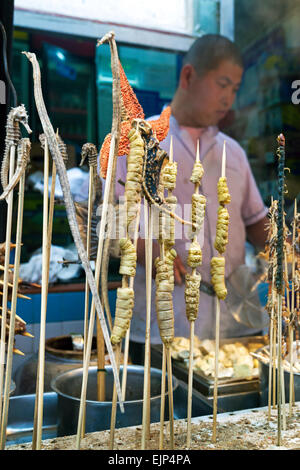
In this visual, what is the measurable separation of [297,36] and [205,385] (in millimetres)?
2123

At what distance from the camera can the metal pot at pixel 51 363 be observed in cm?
145

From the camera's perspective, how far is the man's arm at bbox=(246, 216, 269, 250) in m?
2.56

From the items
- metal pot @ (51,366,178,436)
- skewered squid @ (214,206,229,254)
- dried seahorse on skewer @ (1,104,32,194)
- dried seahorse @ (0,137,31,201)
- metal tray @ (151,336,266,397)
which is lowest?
metal tray @ (151,336,266,397)

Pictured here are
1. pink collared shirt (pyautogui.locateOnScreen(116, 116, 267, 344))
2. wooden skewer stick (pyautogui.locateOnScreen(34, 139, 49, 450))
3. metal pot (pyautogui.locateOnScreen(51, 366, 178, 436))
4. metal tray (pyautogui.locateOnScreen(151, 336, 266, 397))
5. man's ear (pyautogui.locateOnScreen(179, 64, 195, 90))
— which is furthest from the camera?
man's ear (pyautogui.locateOnScreen(179, 64, 195, 90))

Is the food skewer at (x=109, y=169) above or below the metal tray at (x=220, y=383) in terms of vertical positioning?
above

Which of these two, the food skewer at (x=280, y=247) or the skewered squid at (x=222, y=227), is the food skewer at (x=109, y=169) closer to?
the skewered squid at (x=222, y=227)

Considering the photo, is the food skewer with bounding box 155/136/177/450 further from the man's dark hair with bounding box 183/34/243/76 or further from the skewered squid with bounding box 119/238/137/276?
the man's dark hair with bounding box 183/34/243/76

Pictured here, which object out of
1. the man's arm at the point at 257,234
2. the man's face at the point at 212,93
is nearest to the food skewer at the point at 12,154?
the man's face at the point at 212,93

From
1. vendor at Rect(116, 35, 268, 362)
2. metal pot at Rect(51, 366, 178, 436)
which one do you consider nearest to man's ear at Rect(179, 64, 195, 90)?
vendor at Rect(116, 35, 268, 362)

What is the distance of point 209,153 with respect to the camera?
245 cm

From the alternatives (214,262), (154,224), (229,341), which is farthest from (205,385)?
(154,224)

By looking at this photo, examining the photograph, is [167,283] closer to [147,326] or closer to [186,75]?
[147,326]

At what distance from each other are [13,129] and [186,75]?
5.64 ft

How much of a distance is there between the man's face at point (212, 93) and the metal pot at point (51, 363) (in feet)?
4.64
